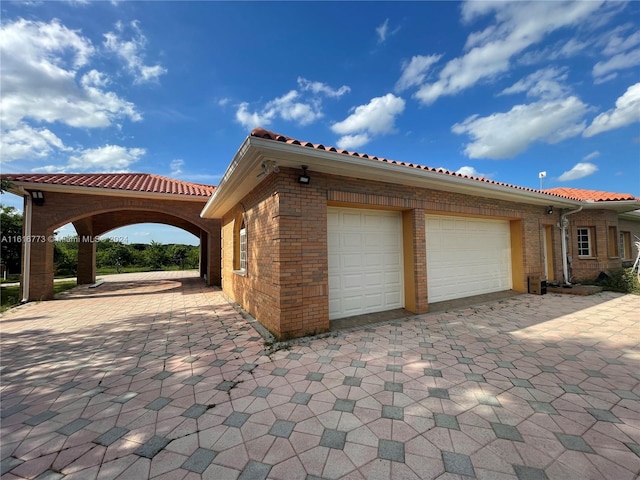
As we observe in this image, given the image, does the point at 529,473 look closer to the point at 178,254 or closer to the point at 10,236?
the point at 10,236

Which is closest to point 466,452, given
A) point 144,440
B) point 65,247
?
point 144,440

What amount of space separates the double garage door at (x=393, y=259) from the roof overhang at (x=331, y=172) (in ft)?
2.90

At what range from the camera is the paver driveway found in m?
1.81

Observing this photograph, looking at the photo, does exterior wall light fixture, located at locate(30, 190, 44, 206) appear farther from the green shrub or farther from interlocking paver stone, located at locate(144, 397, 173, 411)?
the green shrub

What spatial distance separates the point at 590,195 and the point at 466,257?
7652 millimetres

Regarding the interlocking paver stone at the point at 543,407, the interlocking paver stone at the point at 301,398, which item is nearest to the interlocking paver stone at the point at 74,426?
the interlocking paver stone at the point at 301,398

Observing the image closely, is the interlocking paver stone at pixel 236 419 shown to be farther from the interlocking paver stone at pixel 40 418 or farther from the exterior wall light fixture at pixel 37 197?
the exterior wall light fixture at pixel 37 197

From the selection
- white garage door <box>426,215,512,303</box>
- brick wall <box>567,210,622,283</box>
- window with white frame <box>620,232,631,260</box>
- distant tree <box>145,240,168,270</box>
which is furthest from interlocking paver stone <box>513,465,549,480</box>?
distant tree <box>145,240,168,270</box>

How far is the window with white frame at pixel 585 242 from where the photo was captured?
998cm

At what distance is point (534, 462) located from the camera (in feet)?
5.79

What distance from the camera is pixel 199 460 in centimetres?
186

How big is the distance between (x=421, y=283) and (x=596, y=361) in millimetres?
2850

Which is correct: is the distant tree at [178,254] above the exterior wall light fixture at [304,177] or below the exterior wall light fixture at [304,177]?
below

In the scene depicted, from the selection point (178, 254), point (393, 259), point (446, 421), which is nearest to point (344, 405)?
point (446, 421)
